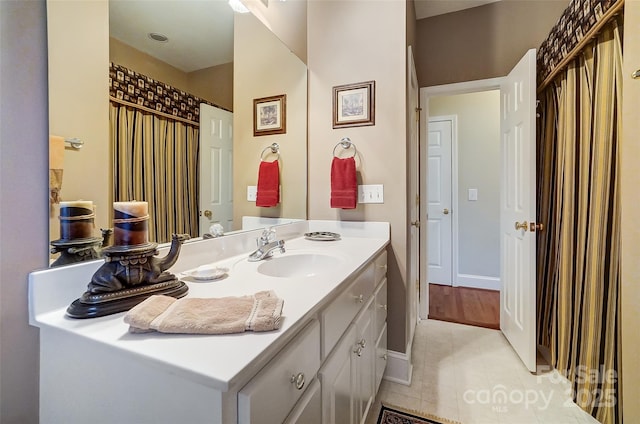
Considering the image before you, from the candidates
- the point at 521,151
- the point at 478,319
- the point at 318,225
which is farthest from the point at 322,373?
the point at 478,319

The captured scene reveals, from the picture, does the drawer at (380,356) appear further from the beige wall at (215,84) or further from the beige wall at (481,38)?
the beige wall at (481,38)

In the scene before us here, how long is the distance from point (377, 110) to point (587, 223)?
48.4 inches

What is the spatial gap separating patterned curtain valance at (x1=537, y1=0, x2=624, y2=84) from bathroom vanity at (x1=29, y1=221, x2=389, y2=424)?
1.54m

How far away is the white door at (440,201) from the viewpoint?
3377mm

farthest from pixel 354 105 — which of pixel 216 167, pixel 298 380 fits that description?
pixel 298 380

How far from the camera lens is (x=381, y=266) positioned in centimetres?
152

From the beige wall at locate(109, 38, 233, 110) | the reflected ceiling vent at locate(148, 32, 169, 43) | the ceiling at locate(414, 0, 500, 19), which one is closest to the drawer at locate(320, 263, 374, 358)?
the beige wall at locate(109, 38, 233, 110)

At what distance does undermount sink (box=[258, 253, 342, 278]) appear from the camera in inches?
48.7

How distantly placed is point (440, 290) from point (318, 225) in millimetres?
2119

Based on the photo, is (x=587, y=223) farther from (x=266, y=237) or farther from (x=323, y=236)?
(x=266, y=237)

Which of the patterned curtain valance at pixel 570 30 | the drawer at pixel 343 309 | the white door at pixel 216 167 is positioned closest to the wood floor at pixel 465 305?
the drawer at pixel 343 309

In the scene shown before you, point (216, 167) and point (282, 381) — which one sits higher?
point (216, 167)

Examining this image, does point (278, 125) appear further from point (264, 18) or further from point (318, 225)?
point (318, 225)

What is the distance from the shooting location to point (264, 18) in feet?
4.96
